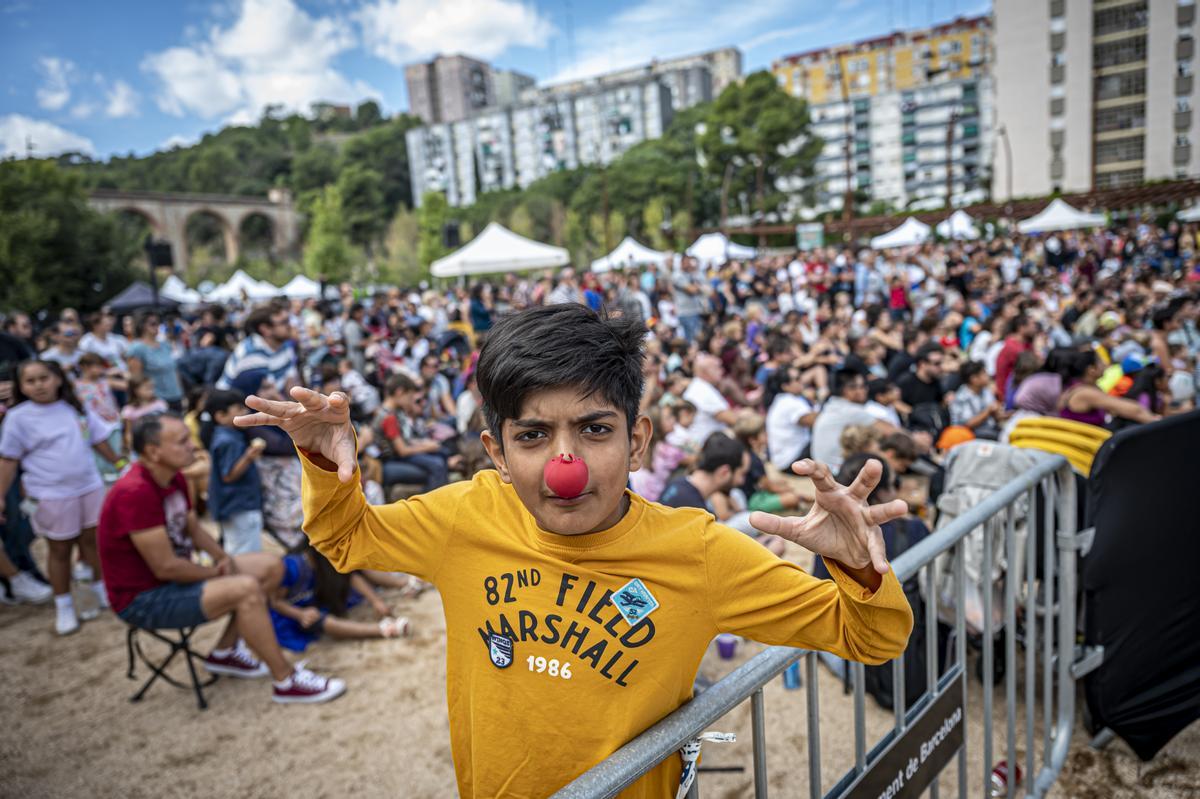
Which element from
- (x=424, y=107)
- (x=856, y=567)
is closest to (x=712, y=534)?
(x=856, y=567)

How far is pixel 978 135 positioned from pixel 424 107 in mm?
96626

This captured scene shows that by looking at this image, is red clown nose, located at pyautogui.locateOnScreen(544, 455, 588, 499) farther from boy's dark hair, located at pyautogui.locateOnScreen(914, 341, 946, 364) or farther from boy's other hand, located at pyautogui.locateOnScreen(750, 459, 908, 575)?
boy's dark hair, located at pyautogui.locateOnScreen(914, 341, 946, 364)

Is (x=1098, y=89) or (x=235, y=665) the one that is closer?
(x=235, y=665)

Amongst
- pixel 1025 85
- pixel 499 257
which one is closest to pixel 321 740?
pixel 499 257

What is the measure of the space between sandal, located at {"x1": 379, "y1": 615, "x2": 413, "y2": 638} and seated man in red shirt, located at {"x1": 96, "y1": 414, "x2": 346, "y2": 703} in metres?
0.55

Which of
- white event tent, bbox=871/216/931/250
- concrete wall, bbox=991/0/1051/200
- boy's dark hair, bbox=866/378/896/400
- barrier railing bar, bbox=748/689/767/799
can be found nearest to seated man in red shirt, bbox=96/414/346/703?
barrier railing bar, bbox=748/689/767/799

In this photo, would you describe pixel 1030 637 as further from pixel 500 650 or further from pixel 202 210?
pixel 202 210

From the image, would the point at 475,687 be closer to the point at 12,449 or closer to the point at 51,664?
the point at 51,664

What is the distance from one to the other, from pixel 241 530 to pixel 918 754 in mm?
4108

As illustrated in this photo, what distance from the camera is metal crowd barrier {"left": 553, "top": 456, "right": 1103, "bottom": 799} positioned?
1.30m

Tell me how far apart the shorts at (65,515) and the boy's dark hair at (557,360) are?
15.3 ft

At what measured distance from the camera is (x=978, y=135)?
318 feet

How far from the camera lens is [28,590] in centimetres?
535

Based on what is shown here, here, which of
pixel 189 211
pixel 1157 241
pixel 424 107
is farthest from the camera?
pixel 424 107
